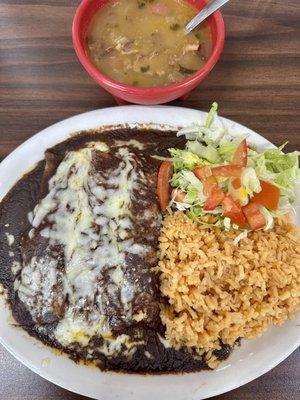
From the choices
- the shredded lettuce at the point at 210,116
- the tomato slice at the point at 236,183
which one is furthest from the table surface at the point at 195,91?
the tomato slice at the point at 236,183

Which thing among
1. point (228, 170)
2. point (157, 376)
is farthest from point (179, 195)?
point (157, 376)

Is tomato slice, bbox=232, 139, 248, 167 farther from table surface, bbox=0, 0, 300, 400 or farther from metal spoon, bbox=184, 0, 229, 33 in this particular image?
metal spoon, bbox=184, 0, 229, 33

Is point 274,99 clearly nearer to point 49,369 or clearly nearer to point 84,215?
point 84,215

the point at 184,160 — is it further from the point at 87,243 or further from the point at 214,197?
the point at 87,243

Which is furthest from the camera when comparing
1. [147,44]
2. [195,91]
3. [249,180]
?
[195,91]

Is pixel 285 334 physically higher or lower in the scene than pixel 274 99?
lower

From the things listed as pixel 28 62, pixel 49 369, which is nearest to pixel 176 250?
pixel 49 369
